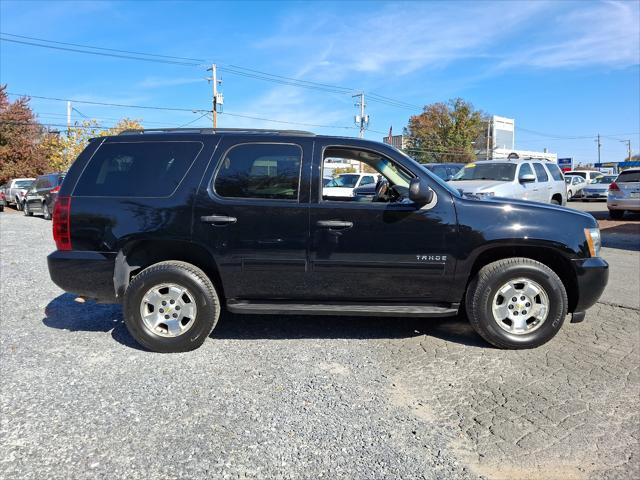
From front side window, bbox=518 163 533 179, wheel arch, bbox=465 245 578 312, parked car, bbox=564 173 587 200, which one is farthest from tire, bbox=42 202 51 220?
parked car, bbox=564 173 587 200

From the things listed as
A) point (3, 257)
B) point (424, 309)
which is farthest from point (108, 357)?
point (3, 257)

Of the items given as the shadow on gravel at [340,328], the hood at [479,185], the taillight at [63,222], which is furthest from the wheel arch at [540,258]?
the hood at [479,185]

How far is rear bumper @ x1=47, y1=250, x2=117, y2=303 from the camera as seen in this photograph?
4.21m

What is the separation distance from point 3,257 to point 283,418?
8.24m

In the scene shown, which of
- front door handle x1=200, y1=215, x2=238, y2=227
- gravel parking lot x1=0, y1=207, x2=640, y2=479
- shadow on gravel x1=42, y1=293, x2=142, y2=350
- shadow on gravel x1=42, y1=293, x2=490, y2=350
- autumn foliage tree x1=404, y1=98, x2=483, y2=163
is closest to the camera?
gravel parking lot x1=0, y1=207, x2=640, y2=479

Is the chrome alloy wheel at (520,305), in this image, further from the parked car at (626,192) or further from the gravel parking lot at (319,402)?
the parked car at (626,192)

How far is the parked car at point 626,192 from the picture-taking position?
50.9ft

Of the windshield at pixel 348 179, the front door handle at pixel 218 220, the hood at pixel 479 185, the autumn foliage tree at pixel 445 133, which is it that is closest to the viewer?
the front door handle at pixel 218 220

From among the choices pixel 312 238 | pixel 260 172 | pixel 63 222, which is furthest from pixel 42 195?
pixel 312 238

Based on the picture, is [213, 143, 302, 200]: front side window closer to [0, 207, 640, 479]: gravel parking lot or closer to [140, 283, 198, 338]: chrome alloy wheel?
[140, 283, 198, 338]: chrome alloy wheel

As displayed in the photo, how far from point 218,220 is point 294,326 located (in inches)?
58.8

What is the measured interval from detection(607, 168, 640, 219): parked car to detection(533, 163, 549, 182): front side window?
5.06 m

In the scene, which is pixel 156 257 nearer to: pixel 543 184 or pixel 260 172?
pixel 260 172

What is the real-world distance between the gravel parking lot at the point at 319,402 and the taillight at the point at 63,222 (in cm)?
98
